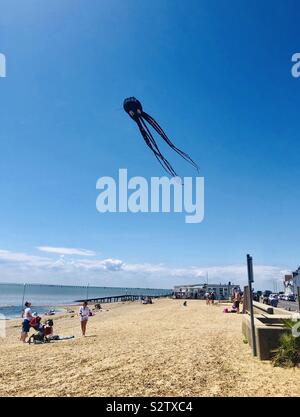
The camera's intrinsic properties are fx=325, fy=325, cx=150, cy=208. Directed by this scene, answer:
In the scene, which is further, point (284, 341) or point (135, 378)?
point (284, 341)

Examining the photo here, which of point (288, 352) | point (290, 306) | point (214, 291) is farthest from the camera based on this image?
point (214, 291)

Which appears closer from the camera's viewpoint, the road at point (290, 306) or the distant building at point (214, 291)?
the road at point (290, 306)

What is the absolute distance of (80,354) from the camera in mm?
10516

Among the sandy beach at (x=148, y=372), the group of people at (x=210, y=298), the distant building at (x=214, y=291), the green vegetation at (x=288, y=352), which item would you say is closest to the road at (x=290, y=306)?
the group of people at (x=210, y=298)

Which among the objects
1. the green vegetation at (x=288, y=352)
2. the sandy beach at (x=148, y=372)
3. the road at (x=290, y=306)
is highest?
the green vegetation at (x=288, y=352)

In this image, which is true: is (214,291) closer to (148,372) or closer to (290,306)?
(290,306)

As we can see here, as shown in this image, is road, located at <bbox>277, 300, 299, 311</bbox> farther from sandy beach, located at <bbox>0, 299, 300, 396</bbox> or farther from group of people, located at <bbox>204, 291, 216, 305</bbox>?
sandy beach, located at <bbox>0, 299, 300, 396</bbox>

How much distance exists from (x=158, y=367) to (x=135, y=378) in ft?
3.57

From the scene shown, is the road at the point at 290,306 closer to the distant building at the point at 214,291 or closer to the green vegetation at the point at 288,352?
the green vegetation at the point at 288,352

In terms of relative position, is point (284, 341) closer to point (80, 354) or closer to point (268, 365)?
point (268, 365)

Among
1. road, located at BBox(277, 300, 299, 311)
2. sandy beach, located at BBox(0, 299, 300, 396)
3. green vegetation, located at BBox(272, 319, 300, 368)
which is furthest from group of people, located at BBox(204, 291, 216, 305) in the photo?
green vegetation, located at BBox(272, 319, 300, 368)

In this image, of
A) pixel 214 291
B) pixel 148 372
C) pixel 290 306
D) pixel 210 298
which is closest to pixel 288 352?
pixel 148 372
